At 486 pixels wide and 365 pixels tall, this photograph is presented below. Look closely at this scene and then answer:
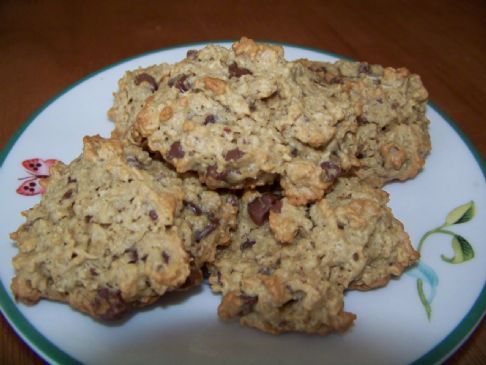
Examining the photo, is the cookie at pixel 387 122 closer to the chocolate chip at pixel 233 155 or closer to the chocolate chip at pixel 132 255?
the chocolate chip at pixel 233 155

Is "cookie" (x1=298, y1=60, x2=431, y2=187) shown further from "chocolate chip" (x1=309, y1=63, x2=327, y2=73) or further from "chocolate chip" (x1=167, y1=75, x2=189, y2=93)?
"chocolate chip" (x1=167, y1=75, x2=189, y2=93)

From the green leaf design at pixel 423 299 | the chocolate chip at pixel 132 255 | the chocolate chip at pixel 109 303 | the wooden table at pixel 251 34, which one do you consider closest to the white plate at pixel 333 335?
the green leaf design at pixel 423 299

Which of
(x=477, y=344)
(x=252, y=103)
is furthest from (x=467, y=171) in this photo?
(x=252, y=103)

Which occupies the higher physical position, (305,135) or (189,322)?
(305,135)

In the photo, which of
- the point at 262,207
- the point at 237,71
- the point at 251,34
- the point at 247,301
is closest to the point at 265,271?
the point at 247,301

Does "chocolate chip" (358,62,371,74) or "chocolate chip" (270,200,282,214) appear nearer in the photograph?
"chocolate chip" (270,200,282,214)

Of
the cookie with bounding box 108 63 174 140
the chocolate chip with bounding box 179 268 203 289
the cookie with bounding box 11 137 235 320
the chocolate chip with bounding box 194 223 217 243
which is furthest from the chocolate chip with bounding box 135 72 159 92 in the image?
the chocolate chip with bounding box 179 268 203 289

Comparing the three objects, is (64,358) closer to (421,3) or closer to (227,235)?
(227,235)

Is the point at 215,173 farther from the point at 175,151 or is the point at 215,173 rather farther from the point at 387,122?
the point at 387,122

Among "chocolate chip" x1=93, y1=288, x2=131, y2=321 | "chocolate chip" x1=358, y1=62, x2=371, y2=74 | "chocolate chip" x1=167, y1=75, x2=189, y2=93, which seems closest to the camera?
"chocolate chip" x1=93, y1=288, x2=131, y2=321
